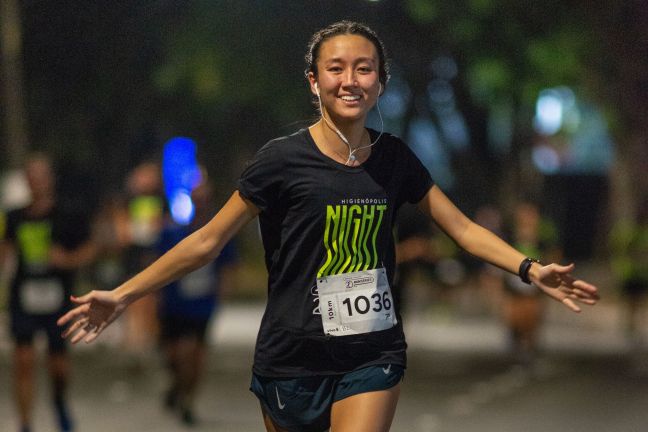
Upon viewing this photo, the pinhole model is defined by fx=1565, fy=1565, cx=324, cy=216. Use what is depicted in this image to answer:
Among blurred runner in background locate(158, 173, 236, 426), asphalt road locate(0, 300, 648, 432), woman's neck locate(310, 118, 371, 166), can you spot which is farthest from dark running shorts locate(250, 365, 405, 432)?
blurred runner in background locate(158, 173, 236, 426)

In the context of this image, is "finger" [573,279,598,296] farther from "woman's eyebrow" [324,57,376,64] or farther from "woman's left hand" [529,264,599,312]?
"woman's eyebrow" [324,57,376,64]

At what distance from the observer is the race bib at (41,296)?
11.0 m

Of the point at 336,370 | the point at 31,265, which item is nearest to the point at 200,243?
the point at 336,370

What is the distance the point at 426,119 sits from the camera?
132 feet

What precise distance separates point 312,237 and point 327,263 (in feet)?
0.35

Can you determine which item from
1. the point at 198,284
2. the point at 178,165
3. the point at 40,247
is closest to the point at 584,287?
the point at 40,247

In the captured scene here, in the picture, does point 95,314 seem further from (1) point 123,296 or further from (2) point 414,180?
(2) point 414,180

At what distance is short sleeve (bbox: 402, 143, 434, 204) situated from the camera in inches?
224

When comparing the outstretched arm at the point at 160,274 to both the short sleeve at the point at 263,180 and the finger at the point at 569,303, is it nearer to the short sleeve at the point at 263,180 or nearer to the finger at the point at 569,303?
the short sleeve at the point at 263,180

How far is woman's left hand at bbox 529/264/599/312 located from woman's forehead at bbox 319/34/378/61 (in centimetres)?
97

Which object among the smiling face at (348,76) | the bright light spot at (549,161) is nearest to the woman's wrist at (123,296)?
the smiling face at (348,76)

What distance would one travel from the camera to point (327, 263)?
5504mm

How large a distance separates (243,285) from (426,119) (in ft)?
22.7

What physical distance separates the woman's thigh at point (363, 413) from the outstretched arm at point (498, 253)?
63 cm
